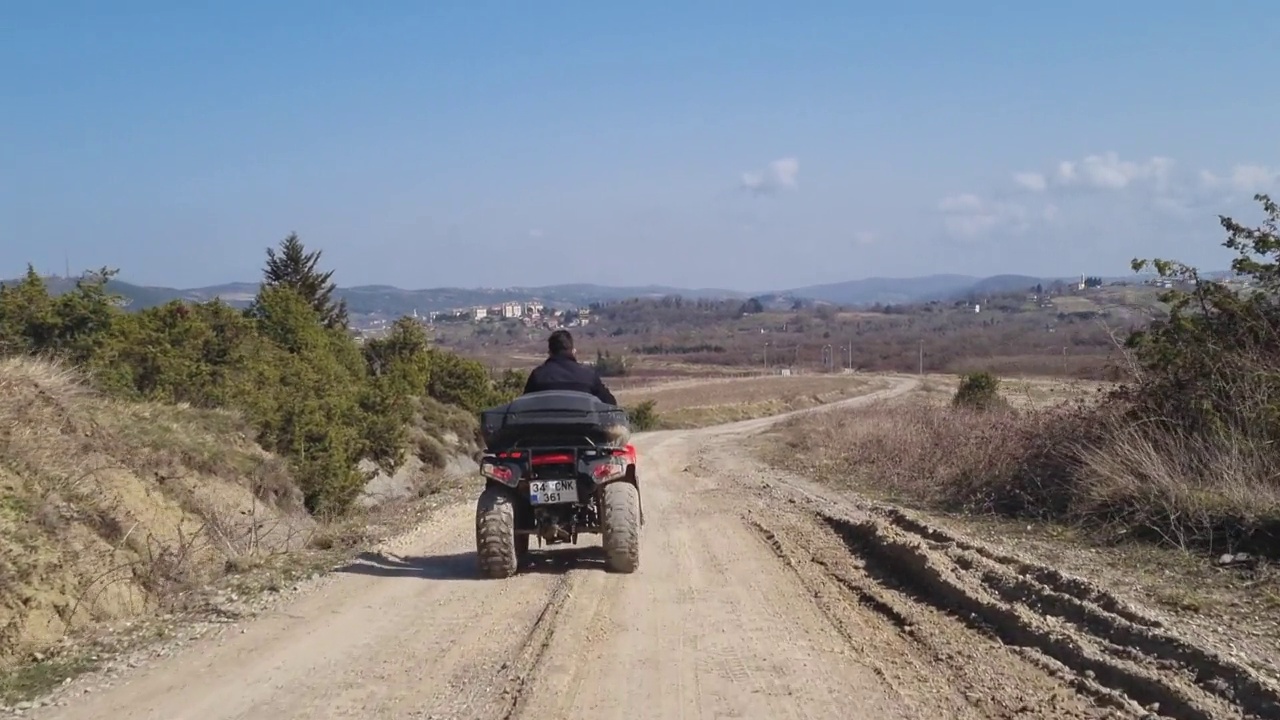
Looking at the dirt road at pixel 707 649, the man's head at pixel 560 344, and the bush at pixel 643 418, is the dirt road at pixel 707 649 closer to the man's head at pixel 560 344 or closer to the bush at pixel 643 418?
the man's head at pixel 560 344

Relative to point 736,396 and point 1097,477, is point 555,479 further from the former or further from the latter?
point 736,396

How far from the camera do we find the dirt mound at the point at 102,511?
28.1ft

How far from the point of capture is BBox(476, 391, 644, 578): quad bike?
1044cm

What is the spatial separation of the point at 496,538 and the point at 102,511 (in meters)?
3.57

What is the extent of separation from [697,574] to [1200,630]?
14.9 feet

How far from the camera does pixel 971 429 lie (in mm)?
18766

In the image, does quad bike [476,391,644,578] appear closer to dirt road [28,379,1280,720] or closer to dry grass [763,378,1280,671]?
dirt road [28,379,1280,720]

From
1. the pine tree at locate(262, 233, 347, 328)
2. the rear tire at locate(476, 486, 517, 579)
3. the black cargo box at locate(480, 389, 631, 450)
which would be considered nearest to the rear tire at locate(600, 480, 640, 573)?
the black cargo box at locate(480, 389, 631, 450)

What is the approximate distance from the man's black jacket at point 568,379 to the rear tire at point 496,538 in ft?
4.44

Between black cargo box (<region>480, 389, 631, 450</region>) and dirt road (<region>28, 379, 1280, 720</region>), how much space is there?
1.29 metres

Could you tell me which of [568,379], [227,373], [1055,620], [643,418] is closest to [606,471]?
[568,379]

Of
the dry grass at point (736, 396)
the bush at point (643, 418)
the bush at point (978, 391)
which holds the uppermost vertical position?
the bush at point (978, 391)

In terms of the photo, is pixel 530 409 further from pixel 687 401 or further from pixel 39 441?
pixel 687 401

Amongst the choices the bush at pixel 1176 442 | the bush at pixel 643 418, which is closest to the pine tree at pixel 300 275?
the bush at pixel 643 418
